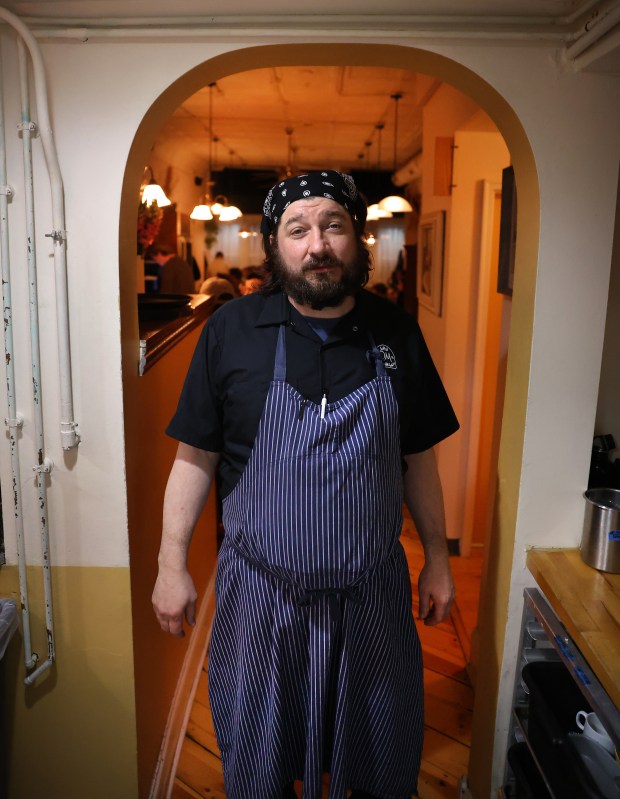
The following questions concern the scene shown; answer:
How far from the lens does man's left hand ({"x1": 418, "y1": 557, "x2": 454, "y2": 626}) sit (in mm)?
1806

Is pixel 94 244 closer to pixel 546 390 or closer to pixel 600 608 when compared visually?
pixel 546 390

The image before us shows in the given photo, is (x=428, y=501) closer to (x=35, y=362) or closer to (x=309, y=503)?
(x=309, y=503)

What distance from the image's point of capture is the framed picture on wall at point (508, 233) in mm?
2680

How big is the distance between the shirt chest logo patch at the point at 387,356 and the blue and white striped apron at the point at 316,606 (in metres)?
0.03

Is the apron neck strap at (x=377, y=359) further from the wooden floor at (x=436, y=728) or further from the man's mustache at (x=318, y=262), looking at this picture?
the wooden floor at (x=436, y=728)

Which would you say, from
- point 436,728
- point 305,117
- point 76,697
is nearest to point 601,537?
point 436,728

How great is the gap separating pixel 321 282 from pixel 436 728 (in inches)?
75.3

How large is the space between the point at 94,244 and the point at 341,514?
0.91 metres

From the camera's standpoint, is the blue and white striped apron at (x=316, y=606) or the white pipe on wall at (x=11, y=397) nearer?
the blue and white striped apron at (x=316, y=606)

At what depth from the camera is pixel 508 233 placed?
2748 millimetres

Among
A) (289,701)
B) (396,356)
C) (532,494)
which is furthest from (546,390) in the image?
(289,701)

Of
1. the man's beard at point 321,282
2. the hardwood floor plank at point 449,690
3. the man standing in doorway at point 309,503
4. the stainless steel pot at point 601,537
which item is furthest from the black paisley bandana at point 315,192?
the hardwood floor plank at point 449,690

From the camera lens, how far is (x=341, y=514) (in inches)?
60.1

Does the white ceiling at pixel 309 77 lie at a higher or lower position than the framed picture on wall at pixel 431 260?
higher
